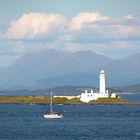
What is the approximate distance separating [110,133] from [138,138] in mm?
8177

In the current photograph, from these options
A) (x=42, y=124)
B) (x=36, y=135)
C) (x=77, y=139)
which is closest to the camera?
(x=77, y=139)

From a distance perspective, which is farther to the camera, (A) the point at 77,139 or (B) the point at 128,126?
(B) the point at 128,126

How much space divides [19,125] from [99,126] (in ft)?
42.6

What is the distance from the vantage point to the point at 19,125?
374 feet

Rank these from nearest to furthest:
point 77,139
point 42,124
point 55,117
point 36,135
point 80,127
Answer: point 77,139, point 36,135, point 80,127, point 42,124, point 55,117

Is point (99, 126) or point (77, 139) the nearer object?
point (77, 139)

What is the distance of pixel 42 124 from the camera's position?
117m

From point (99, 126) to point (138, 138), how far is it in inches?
907

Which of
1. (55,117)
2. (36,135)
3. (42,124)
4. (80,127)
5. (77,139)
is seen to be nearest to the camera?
(77,139)

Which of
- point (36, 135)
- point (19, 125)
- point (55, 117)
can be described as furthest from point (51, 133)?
point (55, 117)

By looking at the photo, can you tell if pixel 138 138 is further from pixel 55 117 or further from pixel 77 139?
pixel 55 117

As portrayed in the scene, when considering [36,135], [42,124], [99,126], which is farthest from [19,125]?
[36,135]

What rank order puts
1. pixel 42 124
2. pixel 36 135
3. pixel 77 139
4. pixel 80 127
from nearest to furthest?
pixel 77 139 < pixel 36 135 < pixel 80 127 < pixel 42 124

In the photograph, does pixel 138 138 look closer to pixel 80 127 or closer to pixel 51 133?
pixel 51 133
